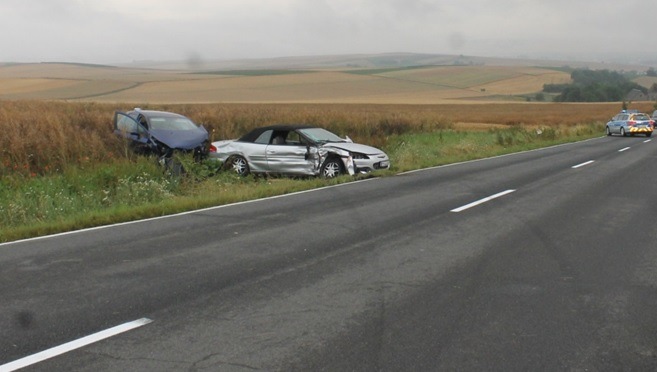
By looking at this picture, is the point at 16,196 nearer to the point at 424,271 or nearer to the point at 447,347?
the point at 424,271

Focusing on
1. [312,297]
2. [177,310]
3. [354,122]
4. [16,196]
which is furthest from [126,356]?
[354,122]

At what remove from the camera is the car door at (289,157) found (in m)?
16.1

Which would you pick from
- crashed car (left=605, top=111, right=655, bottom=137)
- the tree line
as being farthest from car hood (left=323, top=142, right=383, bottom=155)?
the tree line

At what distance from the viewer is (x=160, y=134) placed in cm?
1661

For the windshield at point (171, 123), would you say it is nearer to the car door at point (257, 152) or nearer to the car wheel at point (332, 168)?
the car door at point (257, 152)

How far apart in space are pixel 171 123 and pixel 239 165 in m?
2.48

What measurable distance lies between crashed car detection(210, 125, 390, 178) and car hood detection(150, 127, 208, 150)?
1.83ft

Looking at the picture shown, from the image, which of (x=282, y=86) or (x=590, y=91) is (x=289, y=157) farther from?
(x=590, y=91)

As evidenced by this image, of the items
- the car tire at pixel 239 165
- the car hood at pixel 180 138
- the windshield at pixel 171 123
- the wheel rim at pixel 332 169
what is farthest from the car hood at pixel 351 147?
the windshield at pixel 171 123

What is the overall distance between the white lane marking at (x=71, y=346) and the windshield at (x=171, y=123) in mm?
12541

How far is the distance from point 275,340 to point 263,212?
5.97 metres

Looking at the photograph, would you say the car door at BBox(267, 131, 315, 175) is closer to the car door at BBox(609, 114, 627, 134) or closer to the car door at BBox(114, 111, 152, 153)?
the car door at BBox(114, 111, 152, 153)

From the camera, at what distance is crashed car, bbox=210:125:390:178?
16.0 meters

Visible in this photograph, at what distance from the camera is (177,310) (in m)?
5.34
